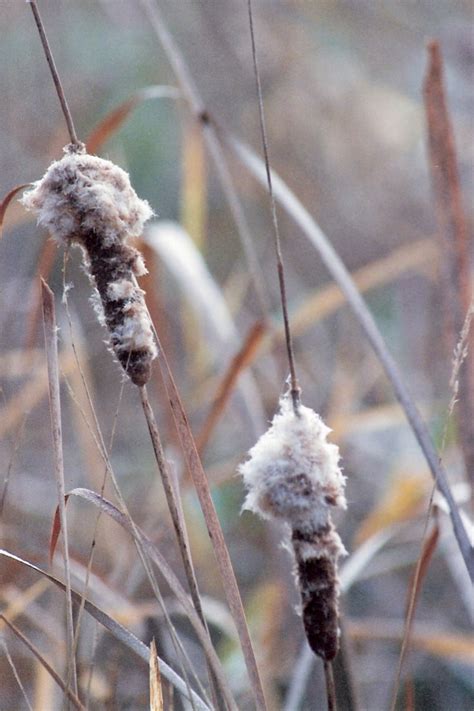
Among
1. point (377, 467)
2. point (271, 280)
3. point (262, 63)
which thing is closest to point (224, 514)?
point (377, 467)

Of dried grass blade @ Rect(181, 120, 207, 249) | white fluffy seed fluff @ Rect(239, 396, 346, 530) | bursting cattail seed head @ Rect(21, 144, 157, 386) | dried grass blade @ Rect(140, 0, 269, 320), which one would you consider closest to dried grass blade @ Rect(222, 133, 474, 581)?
dried grass blade @ Rect(140, 0, 269, 320)

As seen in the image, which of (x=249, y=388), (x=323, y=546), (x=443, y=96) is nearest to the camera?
(x=323, y=546)

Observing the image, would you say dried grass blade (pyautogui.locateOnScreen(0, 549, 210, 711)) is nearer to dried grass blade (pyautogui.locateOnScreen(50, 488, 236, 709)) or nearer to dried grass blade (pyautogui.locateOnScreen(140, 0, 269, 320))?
dried grass blade (pyautogui.locateOnScreen(50, 488, 236, 709))

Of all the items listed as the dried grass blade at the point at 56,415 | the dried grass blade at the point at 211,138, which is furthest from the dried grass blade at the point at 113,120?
the dried grass blade at the point at 56,415

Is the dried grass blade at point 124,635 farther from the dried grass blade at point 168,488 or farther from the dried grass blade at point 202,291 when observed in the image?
the dried grass blade at point 202,291

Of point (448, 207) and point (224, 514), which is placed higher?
point (224, 514)

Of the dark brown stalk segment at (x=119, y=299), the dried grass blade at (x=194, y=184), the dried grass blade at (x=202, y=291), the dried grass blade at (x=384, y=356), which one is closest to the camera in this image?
the dark brown stalk segment at (x=119, y=299)

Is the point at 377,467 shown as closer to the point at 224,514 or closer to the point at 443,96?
the point at 224,514
